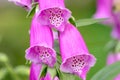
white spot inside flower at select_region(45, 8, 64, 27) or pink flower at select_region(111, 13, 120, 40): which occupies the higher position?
white spot inside flower at select_region(45, 8, 64, 27)

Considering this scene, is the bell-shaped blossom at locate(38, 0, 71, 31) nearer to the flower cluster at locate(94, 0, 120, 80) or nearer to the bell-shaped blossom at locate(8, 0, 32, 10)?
the bell-shaped blossom at locate(8, 0, 32, 10)

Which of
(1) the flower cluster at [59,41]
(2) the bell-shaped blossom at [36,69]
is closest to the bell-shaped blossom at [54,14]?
(1) the flower cluster at [59,41]

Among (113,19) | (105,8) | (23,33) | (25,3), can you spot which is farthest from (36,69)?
(23,33)

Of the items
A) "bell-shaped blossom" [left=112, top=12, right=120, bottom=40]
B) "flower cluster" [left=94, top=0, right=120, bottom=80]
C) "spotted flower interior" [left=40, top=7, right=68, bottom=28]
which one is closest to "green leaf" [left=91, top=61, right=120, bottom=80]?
"spotted flower interior" [left=40, top=7, right=68, bottom=28]

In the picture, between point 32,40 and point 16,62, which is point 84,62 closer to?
point 32,40

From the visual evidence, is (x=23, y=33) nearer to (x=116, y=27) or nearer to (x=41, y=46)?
(x=116, y=27)

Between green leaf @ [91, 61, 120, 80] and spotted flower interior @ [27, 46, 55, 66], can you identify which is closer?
spotted flower interior @ [27, 46, 55, 66]
